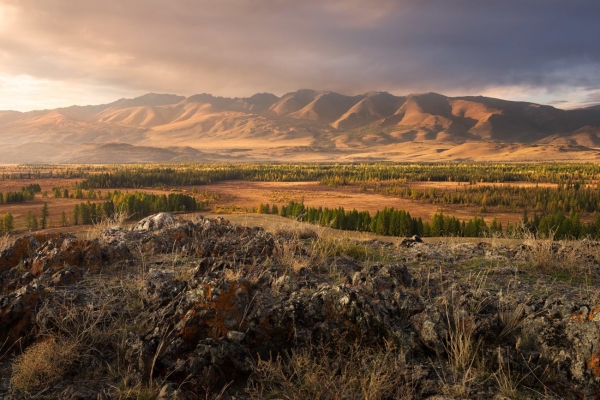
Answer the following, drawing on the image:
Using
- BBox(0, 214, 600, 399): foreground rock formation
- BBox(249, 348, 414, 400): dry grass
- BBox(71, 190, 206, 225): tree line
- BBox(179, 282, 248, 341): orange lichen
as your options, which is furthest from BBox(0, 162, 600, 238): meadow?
BBox(249, 348, 414, 400): dry grass

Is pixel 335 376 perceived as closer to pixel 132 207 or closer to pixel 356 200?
pixel 132 207

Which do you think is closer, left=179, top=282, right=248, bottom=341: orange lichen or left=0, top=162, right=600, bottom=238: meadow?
left=179, top=282, right=248, bottom=341: orange lichen

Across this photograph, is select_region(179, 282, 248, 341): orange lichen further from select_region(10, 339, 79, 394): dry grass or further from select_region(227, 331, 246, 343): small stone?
select_region(10, 339, 79, 394): dry grass

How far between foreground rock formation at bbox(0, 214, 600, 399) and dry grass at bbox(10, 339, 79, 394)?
0.5 inches

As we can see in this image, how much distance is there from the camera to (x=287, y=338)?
14.2 ft

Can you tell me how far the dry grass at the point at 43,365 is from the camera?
3666mm

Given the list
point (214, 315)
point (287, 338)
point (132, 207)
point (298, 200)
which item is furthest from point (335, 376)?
point (298, 200)

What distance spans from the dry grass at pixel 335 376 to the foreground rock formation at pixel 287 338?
2 centimetres

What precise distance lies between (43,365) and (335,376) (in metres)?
2.88

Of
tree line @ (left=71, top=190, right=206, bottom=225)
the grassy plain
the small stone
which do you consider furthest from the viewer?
the grassy plain

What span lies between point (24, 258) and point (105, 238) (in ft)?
4.83

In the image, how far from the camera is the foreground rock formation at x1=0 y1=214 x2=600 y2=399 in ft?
12.0

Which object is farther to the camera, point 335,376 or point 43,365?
point 335,376

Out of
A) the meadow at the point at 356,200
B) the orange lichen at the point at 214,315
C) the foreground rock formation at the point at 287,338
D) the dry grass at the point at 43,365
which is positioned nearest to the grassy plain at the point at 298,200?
the meadow at the point at 356,200
